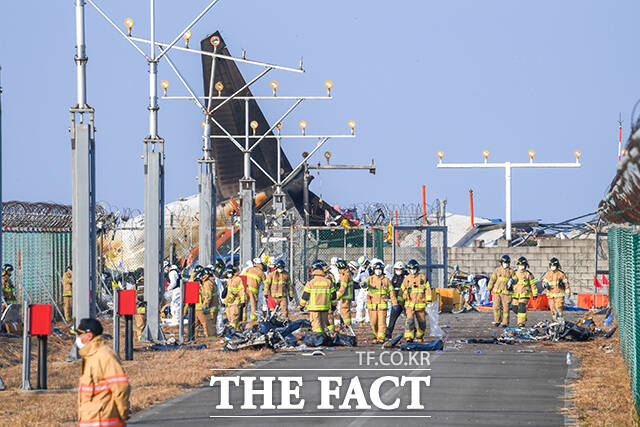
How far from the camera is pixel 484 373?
17.3 meters

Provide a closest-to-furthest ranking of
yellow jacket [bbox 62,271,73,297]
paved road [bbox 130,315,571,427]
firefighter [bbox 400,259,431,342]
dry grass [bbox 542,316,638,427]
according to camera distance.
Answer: dry grass [bbox 542,316,638,427]
paved road [bbox 130,315,571,427]
firefighter [bbox 400,259,431,342]
yellow jacket [bbox 62,271,73,297]

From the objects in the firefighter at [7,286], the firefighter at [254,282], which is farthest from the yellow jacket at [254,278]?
the firefighter at [7,286]

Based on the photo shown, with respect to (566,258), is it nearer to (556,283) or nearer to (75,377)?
(556,283)

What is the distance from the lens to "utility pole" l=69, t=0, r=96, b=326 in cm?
1834

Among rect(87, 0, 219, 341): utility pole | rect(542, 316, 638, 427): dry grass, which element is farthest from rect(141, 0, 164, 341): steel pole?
rect(542, 316, 638, 427): dry grass

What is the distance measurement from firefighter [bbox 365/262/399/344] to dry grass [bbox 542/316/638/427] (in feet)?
11.9

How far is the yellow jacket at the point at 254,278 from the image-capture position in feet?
88.2

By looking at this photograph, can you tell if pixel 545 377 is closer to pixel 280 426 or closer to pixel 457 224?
pixel 280 426

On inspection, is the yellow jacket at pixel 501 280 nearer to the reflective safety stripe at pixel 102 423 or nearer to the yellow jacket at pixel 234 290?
the yellow jacket at pixel 234 290

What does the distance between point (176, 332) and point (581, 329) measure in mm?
8822

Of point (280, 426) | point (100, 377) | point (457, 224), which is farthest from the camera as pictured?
point (457, 224)

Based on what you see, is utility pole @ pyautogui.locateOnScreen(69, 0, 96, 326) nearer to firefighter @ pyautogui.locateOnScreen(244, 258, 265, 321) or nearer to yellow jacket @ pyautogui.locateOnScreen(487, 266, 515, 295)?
firefighter @ pyautogui.locateOnScreen(244, 258, 265, 321)

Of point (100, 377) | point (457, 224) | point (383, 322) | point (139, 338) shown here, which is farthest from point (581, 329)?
point (457, 224)

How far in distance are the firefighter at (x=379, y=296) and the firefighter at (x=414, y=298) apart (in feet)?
1.22
